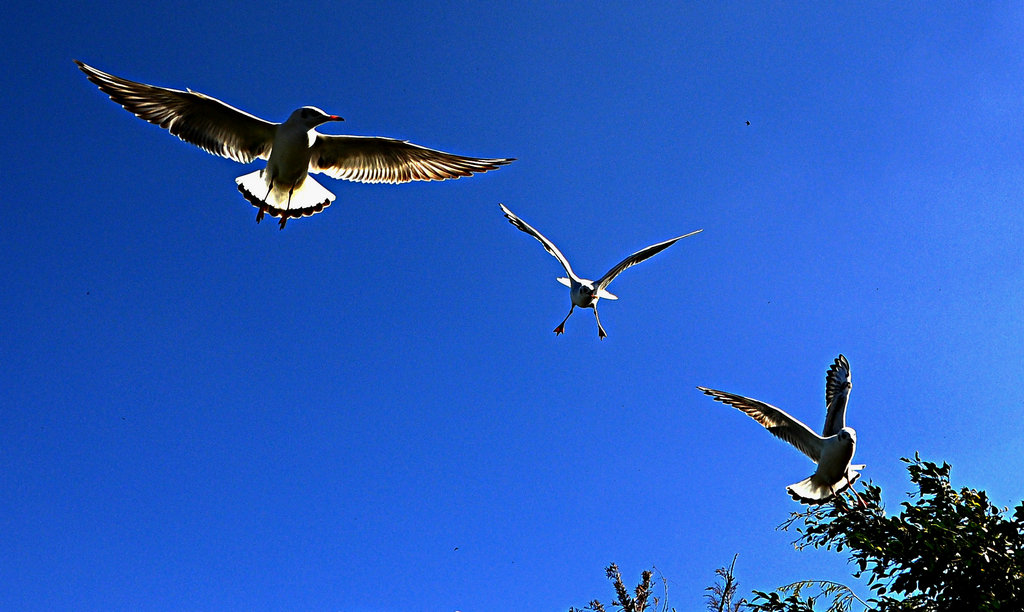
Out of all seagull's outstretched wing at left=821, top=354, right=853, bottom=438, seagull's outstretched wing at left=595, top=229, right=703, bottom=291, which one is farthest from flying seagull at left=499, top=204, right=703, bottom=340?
seagull's outstretched wing at left=821, top=354, right=853, bottom=438

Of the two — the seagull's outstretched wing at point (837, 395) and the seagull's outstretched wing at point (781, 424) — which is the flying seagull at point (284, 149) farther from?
the seagull's outstretched wing at point (837, 395)

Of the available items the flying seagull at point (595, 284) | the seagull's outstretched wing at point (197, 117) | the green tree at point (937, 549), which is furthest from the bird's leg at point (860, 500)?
the seagull's outstretched wing at point (197, 117)

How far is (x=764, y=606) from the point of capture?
638 centimetres

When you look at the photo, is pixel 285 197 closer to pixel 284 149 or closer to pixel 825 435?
pixel 284 149

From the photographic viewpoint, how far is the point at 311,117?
7.98 meters

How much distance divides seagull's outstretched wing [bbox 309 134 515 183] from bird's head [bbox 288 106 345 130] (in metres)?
0.38

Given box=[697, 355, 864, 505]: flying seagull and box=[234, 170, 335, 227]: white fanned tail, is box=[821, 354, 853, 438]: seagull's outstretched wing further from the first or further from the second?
box=[234, 170, 335, 227]: white fanned tail

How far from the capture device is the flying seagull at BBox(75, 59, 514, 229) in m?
7.90

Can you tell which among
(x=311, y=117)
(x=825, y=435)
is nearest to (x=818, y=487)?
(x=825, y=435)

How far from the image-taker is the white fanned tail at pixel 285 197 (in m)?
8.42

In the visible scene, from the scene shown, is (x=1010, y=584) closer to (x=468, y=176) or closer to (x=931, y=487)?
(x=931, y=487)

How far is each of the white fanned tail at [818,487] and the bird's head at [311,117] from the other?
593 cm

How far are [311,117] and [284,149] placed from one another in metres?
0.47

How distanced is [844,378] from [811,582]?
2.79m
